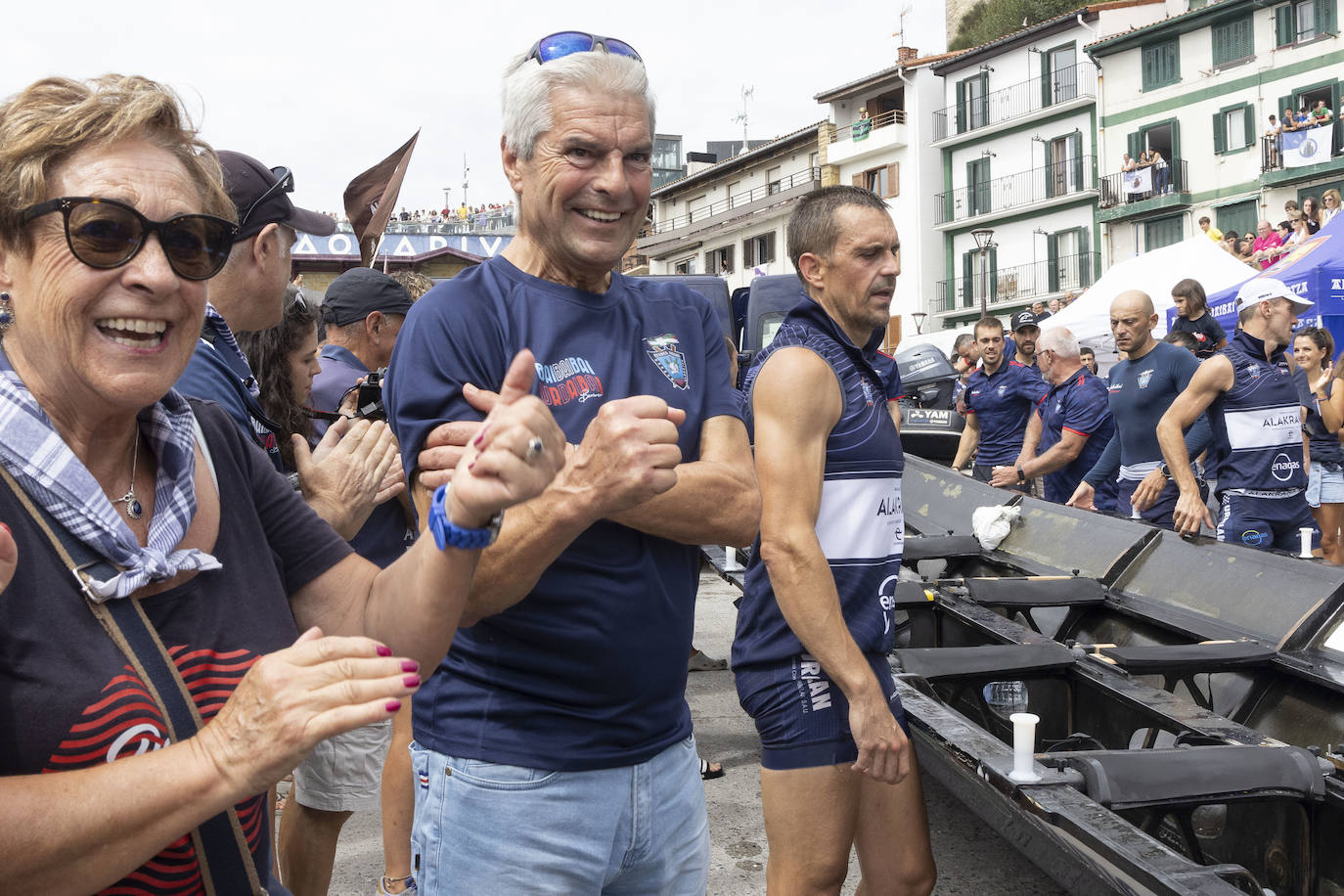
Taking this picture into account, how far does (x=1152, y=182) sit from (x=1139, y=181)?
55 centimetres

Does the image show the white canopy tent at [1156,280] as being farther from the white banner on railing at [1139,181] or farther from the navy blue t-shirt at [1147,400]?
the white banner on railing at [1139,181]

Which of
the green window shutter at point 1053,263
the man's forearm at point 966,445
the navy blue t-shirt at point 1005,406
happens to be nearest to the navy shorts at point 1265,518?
the navy blue t-shirt at point 1005,406

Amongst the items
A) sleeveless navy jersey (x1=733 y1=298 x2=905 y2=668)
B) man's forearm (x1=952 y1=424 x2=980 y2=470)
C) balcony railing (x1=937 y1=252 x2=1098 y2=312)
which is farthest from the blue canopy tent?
balcony railing (x1=937 y1=252 x2=1098 y2=312)

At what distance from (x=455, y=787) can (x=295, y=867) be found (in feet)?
6.39

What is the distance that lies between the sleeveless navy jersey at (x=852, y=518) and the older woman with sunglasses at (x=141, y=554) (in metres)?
1.31

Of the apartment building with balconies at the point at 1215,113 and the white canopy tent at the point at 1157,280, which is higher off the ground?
the apartment building with balconies at the point at 1215,113

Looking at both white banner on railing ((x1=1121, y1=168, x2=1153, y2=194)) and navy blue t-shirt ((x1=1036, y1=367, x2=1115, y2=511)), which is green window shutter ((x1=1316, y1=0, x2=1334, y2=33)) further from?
navy blue t-shirt ((x1=1036, y1=367, x2=1115, y2=511))

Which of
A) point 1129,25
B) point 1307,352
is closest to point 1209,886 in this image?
point 1307,352

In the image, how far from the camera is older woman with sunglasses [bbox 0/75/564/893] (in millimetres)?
1254

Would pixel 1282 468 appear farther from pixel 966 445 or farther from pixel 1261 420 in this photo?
pixel 966 445

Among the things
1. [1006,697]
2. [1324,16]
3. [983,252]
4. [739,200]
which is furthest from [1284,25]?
[1006,697]

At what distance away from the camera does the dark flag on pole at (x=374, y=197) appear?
6.72 metres

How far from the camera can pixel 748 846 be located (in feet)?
14.5

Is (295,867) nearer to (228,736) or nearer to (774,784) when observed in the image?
(774,784)
